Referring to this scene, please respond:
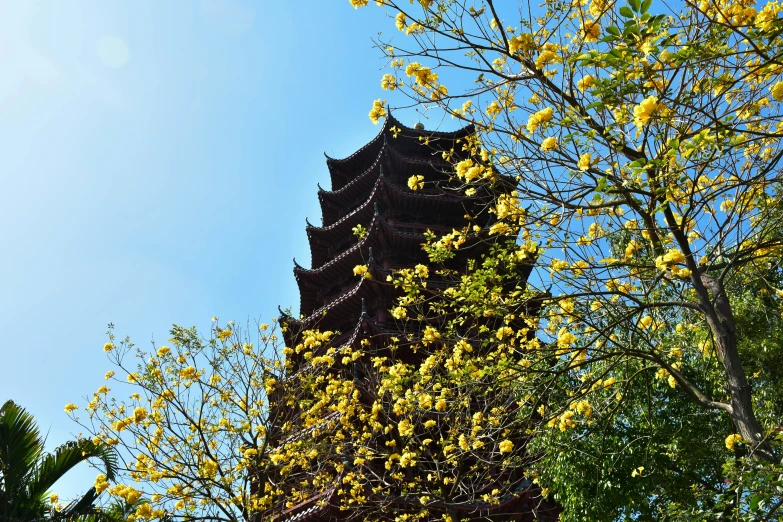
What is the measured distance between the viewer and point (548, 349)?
5.72m

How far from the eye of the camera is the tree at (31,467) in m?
9.24

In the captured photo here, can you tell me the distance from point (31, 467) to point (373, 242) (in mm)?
11864

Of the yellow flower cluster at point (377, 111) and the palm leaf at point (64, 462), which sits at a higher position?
the yellow flower cluster at point (377, 111)

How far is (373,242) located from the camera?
63.8 ft

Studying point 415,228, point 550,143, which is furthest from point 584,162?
point 415,228

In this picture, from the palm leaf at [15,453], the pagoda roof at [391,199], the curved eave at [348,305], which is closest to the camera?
the palm leaf at [15,453]

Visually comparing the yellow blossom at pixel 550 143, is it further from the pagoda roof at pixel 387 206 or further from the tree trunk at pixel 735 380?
the pagoda roof at pixel 387 206

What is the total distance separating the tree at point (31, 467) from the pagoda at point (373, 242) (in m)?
A: 4.69

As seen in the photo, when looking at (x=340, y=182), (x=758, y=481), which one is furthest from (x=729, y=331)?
(x=340, y=182)

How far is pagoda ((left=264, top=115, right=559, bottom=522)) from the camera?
613 inches

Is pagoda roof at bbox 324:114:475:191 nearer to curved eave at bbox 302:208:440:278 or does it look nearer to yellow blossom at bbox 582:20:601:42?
curved eave at bbox 302:208:440:278

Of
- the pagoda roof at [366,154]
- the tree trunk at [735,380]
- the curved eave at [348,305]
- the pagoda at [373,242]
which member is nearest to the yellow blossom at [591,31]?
the tree trunk at [735,380]

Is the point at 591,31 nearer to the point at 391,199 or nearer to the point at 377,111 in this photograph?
the point at 377,111

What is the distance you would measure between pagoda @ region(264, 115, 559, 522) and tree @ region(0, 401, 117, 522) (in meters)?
4.69
